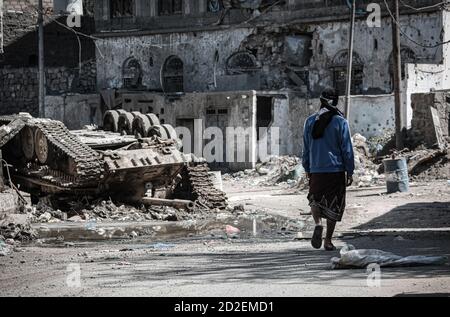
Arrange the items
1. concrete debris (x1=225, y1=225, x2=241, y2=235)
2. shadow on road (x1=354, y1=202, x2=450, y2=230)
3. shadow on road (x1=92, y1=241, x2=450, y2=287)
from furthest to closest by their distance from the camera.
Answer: concrete debris (x1=225, y1=225, x2=241, y2=235) → shadow on road (x1=354, y1=202, x2=450, y2=230) → shadow on road (x1=92, y1=241, x2=450, y2=287)

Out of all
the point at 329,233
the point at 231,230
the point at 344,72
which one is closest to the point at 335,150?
the point at 329,233

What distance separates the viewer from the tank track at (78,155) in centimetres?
1623

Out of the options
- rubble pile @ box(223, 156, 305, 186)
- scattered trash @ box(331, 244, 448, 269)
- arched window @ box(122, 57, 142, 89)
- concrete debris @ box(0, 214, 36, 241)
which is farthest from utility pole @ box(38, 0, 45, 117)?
scattered trash @ box(331, 244, 448, 269)

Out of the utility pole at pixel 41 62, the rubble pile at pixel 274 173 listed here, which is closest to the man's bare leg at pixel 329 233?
the rubble pile at pixel 274 173

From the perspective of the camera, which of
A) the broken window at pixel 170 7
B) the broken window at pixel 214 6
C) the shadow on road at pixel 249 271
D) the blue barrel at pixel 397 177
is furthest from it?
the broken window at pixel 170 7

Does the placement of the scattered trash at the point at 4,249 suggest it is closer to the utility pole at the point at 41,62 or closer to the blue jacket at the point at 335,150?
the blue jacket at the point at 335,150

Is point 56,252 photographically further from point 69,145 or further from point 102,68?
point 102,68

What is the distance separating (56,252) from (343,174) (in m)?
4.01

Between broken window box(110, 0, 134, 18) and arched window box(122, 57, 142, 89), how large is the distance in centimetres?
218

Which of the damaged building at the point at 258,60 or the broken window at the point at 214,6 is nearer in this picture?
the damaged building at the point at 258,60

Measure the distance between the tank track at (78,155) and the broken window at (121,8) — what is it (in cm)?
2287

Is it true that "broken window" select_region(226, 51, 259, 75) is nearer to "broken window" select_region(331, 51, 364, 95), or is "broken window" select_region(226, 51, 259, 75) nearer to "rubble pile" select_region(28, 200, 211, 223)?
"broken window" select_region(331, 51, 364, 95)

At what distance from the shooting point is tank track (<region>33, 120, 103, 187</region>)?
639 inches

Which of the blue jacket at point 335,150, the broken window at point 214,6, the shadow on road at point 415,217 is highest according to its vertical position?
the broken window at point 214,6
